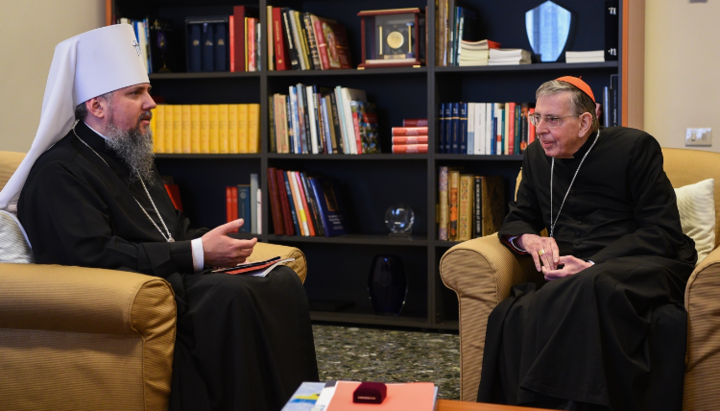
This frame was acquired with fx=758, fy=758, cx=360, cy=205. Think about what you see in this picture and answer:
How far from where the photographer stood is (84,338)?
195cm

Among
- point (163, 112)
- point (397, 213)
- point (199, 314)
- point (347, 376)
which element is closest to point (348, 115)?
point (397, 213)

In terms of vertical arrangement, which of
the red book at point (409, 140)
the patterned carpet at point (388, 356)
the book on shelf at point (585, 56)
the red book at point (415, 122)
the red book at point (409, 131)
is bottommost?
the patterned carpet at point (388, 356)

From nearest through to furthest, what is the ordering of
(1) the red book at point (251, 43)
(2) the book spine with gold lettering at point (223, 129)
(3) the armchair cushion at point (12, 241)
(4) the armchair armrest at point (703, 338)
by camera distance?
1. (4) the armchair armrest at point (703, 338)
2. (3) the armchair cushion at point (12, 241)
3. (1) the red book at point (251, 43)
4. (2) the book spine with gold lettering at point (223, 129)

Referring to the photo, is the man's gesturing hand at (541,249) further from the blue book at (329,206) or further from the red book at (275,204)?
the red book at (275,204)

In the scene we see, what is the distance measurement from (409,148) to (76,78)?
5.71ft

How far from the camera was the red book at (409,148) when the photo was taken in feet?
12.0

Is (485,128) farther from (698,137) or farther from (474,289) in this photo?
(474,289)

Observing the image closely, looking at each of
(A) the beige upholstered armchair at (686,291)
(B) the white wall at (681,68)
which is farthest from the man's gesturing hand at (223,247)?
(B) the white wall at (681,68)

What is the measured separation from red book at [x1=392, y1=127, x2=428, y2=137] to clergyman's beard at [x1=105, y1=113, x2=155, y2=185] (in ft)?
4.89

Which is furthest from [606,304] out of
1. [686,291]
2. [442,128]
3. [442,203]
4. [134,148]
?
[442,128]

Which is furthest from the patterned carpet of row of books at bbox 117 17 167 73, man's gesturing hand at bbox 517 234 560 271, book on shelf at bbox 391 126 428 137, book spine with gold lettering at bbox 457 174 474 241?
row of books at bbox 117 17 167 73

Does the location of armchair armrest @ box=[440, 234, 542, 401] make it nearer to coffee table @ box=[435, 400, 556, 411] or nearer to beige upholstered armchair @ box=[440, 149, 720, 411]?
beige upholstered armchair @ box=[440, 149, 720, 411]

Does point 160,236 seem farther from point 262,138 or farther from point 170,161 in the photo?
point 170,161

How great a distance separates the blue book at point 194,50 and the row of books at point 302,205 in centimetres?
72
